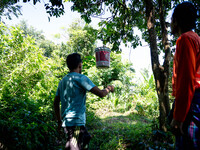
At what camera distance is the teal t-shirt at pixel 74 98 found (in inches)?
60.2

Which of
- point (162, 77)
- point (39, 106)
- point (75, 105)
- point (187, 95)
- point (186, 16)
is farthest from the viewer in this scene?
point (39, 106)

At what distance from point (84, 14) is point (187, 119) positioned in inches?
152

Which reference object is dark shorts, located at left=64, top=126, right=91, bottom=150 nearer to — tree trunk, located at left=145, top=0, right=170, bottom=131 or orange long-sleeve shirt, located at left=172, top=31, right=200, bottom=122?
orange long-sleeve shirt, located at left=172, top=31, right=200, bottom=122

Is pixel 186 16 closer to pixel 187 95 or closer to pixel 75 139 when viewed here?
pixel 187 95

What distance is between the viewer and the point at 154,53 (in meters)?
2.75

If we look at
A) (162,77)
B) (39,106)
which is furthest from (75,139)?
(162,77)

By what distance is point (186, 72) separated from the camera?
2.84 feet

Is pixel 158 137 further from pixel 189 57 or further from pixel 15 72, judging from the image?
pixel 15 72

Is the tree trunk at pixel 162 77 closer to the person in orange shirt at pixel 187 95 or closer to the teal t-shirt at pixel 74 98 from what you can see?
the teal t-shirt at pixel 74 98

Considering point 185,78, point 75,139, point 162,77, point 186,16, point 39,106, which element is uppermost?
point 186,16

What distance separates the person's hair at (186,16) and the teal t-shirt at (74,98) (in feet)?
3.16

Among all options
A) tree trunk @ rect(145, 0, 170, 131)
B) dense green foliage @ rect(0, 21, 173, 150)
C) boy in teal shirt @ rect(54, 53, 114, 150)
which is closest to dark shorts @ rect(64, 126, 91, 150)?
boy in teal shirt @ rect(54, 53, 114, 150)

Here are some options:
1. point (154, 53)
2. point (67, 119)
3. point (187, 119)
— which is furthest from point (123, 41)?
point (187, 119)

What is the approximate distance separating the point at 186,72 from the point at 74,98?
108 centimetres
